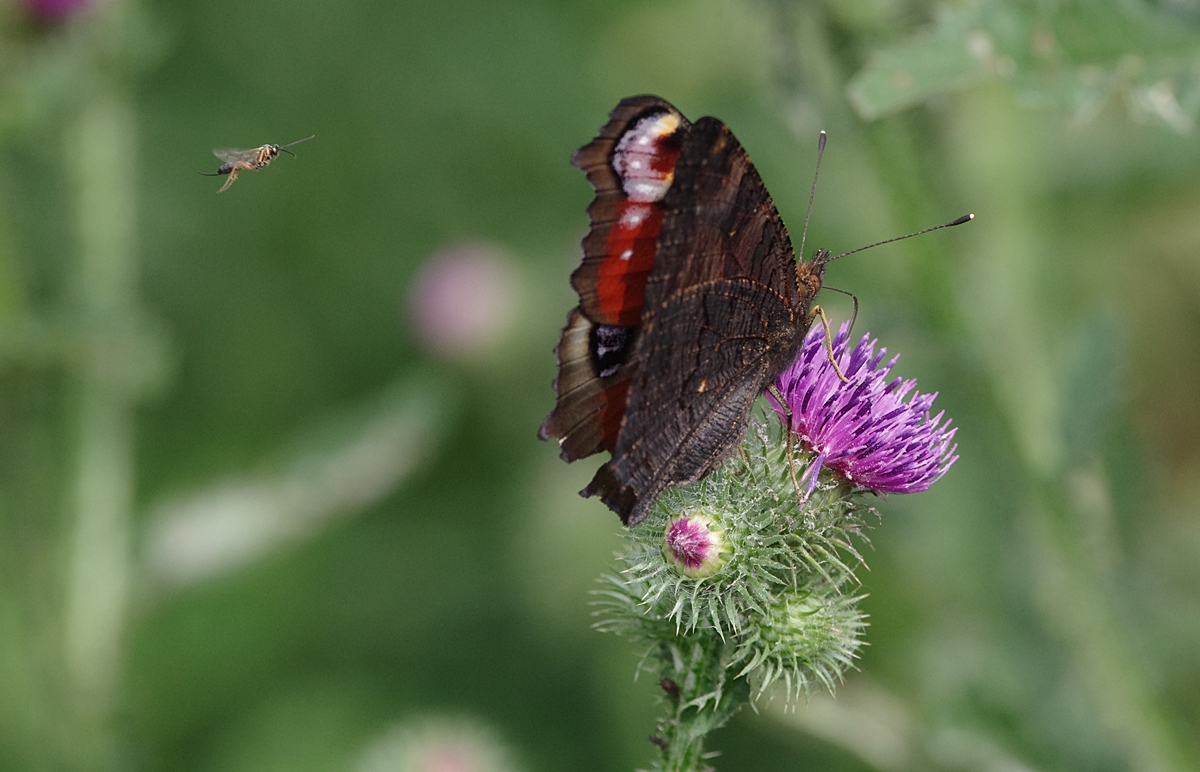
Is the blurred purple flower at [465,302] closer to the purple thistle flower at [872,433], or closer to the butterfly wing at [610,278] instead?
the butterfly wing at [610,278]

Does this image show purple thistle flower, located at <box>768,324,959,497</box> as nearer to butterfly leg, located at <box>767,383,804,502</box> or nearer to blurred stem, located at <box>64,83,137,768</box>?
butterfly leg, located at <box>767,383,804,502</box>

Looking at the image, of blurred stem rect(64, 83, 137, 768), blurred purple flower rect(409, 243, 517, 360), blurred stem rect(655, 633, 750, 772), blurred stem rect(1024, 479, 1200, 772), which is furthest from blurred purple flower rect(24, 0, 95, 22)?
blurred stem rect(1024, 479, 1200, 772)

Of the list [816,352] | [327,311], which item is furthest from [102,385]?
[816,352]

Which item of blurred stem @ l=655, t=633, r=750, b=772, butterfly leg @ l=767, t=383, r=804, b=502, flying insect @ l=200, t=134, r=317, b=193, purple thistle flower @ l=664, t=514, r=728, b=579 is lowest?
blurred stem @ l=655, t=633, r=750, b=772

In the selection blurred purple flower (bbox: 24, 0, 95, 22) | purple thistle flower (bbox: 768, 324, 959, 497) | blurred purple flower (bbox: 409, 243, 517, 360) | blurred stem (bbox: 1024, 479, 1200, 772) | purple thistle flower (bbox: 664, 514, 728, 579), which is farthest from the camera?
blurred purple flower (bbox: 409, 243, 517, 360)

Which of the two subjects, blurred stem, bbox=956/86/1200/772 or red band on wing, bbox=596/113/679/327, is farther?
blurred stem, bbox=956/86/1200/772

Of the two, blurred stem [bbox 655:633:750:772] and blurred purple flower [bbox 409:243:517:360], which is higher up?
blurred purple flower [bbox 409:243:517:360]

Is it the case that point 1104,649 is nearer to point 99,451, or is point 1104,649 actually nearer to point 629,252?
point 629,252
